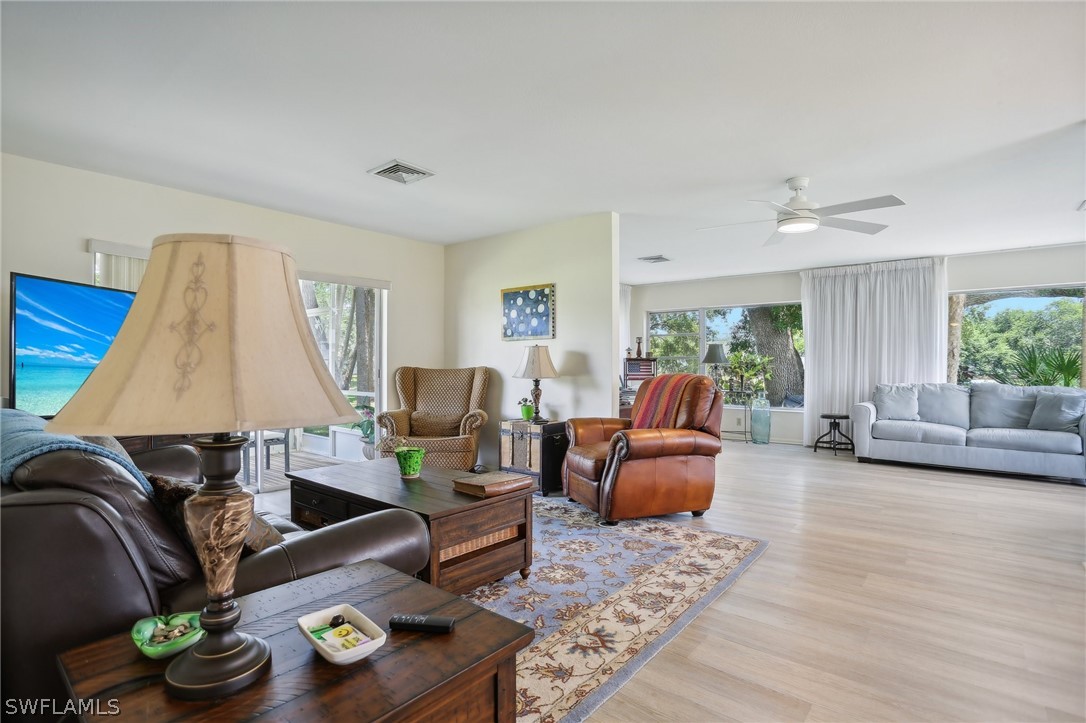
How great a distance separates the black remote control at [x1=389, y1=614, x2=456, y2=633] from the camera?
1.04 m

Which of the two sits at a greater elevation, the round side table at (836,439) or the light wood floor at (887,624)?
the round side table at (836,439)

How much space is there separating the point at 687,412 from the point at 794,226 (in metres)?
1.50

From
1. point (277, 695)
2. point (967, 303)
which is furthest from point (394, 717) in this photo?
point (967, 303)

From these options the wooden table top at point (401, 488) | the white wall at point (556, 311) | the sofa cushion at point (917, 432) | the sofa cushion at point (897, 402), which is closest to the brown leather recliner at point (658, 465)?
the white wall at point (556, 311)

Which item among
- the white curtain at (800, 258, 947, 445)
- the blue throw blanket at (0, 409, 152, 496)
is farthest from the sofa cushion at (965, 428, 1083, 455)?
the blue throw blanket at (0, 409, 152, 496)

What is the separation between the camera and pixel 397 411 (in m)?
5.02

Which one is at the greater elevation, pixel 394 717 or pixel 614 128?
pixel 614 128

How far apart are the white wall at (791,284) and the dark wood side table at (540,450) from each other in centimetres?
429

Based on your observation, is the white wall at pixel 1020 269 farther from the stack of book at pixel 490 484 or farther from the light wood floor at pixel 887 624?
the stack of book at pixel 490 484

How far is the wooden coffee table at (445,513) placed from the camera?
7.45 feet

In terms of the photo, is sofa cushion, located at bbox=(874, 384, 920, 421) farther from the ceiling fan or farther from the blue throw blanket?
the blue throw blanket

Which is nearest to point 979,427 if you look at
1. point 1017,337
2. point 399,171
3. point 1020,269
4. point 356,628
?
point 1017,337

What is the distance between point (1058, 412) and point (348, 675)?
22.7 feet

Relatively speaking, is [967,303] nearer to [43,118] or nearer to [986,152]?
[986,152]
